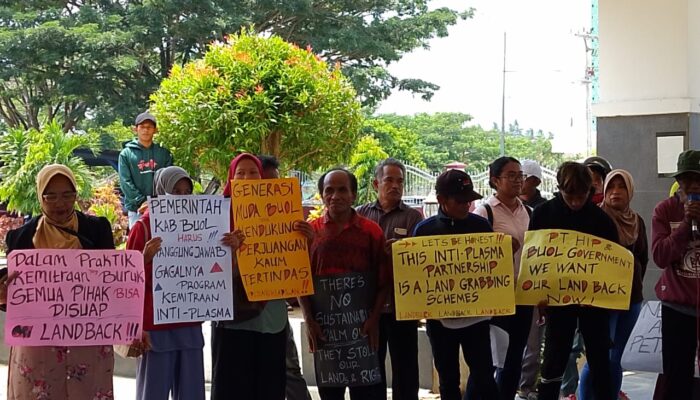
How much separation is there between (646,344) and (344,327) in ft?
6.51

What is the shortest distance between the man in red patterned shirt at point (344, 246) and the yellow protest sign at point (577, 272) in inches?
35.9

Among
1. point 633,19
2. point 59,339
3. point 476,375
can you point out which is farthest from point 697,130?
point 59,339

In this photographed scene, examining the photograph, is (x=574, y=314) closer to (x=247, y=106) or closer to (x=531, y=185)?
(x=531, y=185)

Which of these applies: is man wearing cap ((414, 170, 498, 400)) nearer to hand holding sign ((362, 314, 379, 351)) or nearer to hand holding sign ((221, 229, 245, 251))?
hand holding sign ((362, 314, 379, 351))

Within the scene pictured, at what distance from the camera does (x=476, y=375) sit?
18.1 ft

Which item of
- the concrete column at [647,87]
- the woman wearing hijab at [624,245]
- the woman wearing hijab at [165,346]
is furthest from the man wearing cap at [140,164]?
the concrete column at [647,87]

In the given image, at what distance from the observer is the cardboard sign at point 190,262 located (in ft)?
16.9

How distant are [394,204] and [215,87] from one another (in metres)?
6.42

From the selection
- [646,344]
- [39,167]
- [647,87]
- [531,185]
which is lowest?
[646,344]

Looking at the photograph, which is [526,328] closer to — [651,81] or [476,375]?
[476,375]

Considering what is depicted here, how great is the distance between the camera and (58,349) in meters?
4.96

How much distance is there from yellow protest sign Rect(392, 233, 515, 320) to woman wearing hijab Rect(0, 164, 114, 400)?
1762 millimetres

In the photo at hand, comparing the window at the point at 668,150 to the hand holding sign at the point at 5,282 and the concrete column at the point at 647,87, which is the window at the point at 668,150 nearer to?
the concrete column at the point at 647,87

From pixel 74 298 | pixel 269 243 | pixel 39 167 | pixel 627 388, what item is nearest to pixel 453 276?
pixel 269 243
